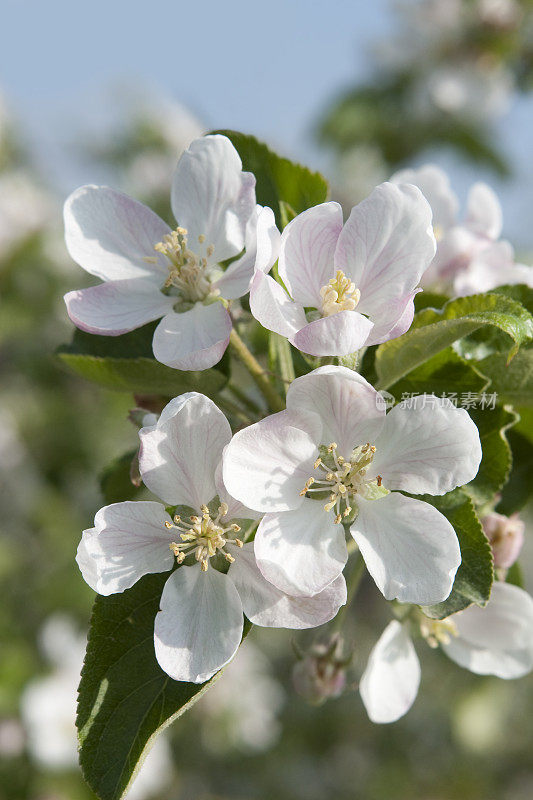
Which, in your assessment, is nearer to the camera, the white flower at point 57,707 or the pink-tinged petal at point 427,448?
the pink-tinged petal at point 427,448

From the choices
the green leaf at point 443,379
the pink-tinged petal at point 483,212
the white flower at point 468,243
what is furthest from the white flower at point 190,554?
the pink-tinged petal at point 483,212

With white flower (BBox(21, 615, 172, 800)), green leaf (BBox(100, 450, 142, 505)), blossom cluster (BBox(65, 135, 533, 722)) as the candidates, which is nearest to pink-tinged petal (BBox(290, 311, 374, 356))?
blossom cluster (BBox(65, 135, 533, 722))

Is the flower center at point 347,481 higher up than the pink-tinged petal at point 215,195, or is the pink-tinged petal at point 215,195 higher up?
the pink-tinged petal at point 215,195

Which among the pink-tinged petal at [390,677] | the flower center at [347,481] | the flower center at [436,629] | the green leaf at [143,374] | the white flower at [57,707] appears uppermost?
the green leaf at [143,374]

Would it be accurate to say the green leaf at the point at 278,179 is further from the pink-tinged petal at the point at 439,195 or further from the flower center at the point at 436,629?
the flower center at the point at 436,629

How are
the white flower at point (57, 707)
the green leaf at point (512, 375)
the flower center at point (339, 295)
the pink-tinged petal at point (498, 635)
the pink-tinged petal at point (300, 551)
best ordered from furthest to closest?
the white flower at point (57, 707) → the pink-tinged petal at point (498, 635) → the green leaf at point (512, 375) → the flower center at point (339, 295) → the pink-tinged petal at point (300, 551)

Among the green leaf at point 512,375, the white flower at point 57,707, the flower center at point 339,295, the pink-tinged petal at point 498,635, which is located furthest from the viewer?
the white flower at point 57,707

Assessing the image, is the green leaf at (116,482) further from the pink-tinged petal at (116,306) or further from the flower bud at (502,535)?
the flower bud at (502,535)
